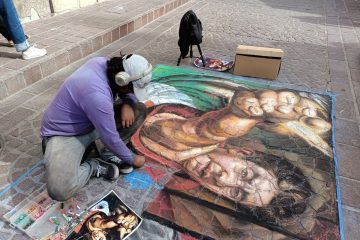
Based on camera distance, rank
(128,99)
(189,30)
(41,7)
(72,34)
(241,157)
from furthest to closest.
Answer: (41,7) → (72,34) → (189,30) → (241,157) → (128,99)

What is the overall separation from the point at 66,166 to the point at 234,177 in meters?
1.32

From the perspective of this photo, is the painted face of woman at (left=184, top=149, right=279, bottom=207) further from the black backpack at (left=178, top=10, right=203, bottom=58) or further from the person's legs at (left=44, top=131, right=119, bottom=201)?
the black backpack at (left=178, top=10, right=203, bottom=58)

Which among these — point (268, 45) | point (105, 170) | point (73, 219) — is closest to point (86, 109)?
point (105, 170)

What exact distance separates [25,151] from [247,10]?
6838 mm

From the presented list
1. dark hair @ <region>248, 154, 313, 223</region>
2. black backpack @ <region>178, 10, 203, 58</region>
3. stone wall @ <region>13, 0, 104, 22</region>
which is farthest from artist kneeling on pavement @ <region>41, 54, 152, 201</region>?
stone wall @ <region>13, 0, 104, 22</region>

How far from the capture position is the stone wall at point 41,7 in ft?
15.4

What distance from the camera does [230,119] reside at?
10.2 ft

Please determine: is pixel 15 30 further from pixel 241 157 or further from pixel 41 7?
pixel 241 157

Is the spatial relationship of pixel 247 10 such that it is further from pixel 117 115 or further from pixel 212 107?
pixel 117 115

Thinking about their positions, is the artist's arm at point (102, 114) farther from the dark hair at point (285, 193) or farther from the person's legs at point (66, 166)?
the dark hair at point (285, 193)

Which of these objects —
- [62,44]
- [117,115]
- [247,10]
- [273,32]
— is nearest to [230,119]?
[117,115]

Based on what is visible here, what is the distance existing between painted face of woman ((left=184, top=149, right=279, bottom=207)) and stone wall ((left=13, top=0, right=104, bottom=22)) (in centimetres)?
401

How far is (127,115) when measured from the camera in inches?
93.2

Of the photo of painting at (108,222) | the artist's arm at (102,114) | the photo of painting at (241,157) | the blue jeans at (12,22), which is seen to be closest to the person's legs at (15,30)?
the blue jeans at (12,22)
